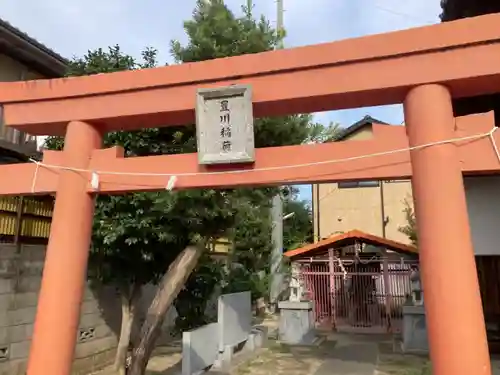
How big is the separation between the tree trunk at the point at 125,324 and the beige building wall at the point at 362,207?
1531 centimetres

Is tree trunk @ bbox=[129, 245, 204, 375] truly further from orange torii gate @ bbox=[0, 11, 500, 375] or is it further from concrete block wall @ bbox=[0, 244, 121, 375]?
orange torii gate @ bbox=[0, 11, 500, 375]

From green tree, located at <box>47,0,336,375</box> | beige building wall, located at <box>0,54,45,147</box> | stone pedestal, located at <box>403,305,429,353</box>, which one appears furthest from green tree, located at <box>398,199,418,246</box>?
beige building wall, located at <box>0,54,45,147</box>

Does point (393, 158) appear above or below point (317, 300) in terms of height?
above

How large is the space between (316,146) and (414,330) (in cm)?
1102

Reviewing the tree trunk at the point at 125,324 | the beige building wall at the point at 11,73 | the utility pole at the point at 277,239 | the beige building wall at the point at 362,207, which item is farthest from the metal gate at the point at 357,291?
the beige building wall at the point at 11,73

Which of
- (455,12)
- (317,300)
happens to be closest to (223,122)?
(455,12)

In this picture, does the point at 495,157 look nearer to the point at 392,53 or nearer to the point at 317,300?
the point at 392,53

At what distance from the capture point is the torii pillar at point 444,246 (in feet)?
9.52

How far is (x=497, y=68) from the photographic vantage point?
318 centimetres

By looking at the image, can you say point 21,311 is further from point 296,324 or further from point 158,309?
point 296,324

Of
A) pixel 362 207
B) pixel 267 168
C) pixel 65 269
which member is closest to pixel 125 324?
pixel 65 269

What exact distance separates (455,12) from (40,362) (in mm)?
5518

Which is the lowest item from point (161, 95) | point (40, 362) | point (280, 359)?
point (280, 359)

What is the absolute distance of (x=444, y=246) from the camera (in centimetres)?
303
